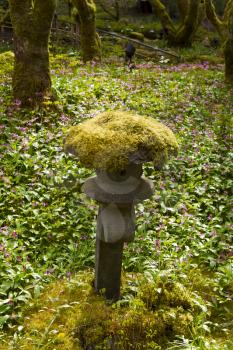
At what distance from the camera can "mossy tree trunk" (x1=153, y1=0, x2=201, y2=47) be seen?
28.2 m

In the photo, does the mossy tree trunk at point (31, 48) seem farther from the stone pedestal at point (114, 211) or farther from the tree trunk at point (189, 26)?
the tree trunk at point (189, 26)

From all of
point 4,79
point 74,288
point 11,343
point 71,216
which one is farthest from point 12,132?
point 11,343

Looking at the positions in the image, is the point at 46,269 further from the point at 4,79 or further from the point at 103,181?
the point at 4,79

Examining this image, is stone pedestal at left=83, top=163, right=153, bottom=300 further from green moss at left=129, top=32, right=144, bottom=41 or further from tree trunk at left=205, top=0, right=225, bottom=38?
green moss at left=129, top=32, right=144, bottom=41

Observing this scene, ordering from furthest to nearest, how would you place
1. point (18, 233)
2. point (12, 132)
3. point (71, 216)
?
1. point (12, 132)
2. point (71, 216)
3. point (18, 233)

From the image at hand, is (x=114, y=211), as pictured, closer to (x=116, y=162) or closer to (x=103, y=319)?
(x=116, y=162)

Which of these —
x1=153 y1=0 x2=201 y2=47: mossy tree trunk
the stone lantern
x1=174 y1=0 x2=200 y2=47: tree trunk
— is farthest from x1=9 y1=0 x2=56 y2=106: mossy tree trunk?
x1=153 y1=0 x2=201 y2=47: mossy tree trunk

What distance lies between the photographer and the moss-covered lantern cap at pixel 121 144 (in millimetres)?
4234

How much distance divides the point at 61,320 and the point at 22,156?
3876 mm

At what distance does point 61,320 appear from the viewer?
16.1 feet

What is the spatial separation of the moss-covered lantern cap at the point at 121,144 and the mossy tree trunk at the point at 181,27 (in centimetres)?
2540

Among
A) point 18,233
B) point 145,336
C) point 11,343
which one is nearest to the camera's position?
point 11,343

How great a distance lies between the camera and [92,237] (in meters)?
6.41

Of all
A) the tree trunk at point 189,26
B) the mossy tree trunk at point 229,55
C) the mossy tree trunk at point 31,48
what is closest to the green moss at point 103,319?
the mossy tree trunk at point 31,48
